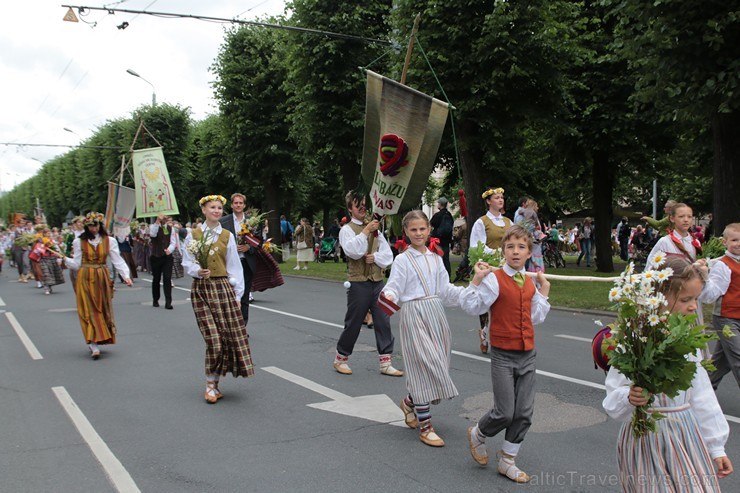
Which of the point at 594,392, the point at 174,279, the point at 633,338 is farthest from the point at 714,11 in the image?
the point at 174,279

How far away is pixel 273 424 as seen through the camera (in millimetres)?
5469

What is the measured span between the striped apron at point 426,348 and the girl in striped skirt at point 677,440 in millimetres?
1946

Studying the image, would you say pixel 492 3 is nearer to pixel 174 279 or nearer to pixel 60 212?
pixel 174 279

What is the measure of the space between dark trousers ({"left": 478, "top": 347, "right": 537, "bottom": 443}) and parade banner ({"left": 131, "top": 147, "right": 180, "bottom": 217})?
13.6 m

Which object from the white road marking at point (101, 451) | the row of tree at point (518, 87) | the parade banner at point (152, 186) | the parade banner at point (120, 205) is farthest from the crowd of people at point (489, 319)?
the parade banner at point (120, 205)

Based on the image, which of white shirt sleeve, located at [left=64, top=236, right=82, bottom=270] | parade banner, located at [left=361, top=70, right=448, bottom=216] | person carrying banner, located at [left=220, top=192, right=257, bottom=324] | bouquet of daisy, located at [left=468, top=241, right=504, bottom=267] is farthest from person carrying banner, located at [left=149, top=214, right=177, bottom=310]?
bouquet of daisy, located at [left=468, top=241, right=504, bottom=267]

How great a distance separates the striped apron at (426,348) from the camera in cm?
481

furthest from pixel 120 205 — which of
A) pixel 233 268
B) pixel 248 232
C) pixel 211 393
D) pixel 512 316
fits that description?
pixel 512 316

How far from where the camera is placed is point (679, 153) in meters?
21.8

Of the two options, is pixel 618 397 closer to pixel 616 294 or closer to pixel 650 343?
pixel 650 343

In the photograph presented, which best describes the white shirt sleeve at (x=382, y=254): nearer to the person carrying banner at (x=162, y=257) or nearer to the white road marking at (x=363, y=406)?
the white road marking at (x=363, y=406)

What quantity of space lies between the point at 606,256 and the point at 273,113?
16.0 meters

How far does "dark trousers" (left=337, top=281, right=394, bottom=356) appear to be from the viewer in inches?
281

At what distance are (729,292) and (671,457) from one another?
124 inches
